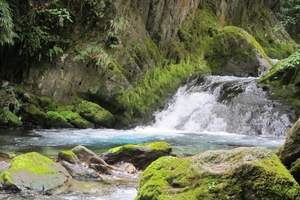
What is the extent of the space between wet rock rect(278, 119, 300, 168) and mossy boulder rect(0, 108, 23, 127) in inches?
402

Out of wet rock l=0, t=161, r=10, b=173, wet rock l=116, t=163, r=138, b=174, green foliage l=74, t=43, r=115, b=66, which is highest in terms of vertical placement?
green foliage l=74, t=43, r=115, b=66

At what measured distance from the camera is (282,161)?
6168 mm

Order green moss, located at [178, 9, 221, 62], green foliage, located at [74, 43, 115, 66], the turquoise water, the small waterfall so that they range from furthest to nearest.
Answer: green moss, located at [178, 9, 221, 62], green foliage, located at [74, 43, 115, 66], the small waterfall, the turquoise water

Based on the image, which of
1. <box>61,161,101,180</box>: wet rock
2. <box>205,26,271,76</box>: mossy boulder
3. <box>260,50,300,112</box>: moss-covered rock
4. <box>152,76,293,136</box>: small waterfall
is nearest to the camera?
<box>61,161,101,180</box>: wet rock

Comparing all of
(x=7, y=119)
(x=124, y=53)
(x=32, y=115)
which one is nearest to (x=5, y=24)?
(x=7, y=119)

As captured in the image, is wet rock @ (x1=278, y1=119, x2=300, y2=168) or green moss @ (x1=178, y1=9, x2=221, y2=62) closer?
wet rock @ (x1=278, y1=119, x2=300, y2=168)

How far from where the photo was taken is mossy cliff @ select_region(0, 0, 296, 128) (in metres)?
15.8

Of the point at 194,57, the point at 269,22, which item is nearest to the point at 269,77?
the point at 194,57

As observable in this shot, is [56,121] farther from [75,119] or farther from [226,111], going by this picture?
[226,111]

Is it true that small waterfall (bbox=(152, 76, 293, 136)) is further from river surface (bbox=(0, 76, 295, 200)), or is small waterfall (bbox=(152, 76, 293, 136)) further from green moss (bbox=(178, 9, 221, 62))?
green moss (bbox=(178, 9, 221, 62))

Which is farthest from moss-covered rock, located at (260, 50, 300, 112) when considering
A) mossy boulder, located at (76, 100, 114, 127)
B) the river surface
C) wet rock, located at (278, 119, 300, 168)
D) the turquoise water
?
wet rock, located at (278, 119, 300, 168)

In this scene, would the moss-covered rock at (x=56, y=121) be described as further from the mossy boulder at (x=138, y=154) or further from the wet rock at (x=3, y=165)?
the wet rock at (x=3, y=165)

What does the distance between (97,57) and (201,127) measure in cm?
388

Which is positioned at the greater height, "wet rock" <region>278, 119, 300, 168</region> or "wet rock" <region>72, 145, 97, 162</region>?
"wet rock" <region>278, 119, 300, 168</region>
